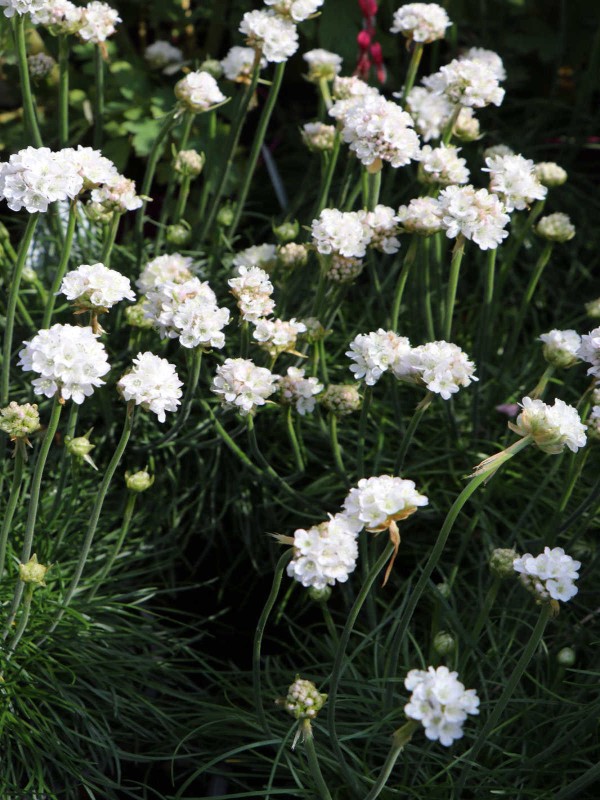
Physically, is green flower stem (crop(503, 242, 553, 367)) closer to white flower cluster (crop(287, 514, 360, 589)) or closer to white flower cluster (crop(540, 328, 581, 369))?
white flower cluster (crop(540, 328, 581, 369))

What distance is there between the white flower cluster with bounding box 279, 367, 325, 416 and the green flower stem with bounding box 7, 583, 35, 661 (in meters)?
0.50

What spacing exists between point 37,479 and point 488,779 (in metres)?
0.83

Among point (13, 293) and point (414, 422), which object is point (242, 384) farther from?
point (13, 293)

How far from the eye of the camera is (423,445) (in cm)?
214

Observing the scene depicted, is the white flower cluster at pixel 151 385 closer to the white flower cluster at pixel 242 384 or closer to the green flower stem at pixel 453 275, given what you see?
the white flower cluster at pixel 242 384

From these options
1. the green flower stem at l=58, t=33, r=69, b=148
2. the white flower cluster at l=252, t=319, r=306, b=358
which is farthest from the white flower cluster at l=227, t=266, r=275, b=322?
the green flower stem at l=58, t=33, r=69, b=148

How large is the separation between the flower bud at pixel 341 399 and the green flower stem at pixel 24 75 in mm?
768

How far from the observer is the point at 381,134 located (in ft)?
5.44

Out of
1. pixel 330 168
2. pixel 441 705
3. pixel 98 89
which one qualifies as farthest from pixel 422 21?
pixel 441 705

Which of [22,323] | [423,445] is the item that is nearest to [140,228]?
[22,323]

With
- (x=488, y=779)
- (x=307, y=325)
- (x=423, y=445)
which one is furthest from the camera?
(x=423, y=445)

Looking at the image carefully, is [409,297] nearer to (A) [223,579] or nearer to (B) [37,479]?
(A) [223,579]

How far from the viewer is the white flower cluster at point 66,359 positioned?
127 cm

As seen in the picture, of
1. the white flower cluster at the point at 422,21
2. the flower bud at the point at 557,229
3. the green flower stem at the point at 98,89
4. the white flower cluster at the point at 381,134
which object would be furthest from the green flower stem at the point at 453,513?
the green flower stem at the point at 98,89
